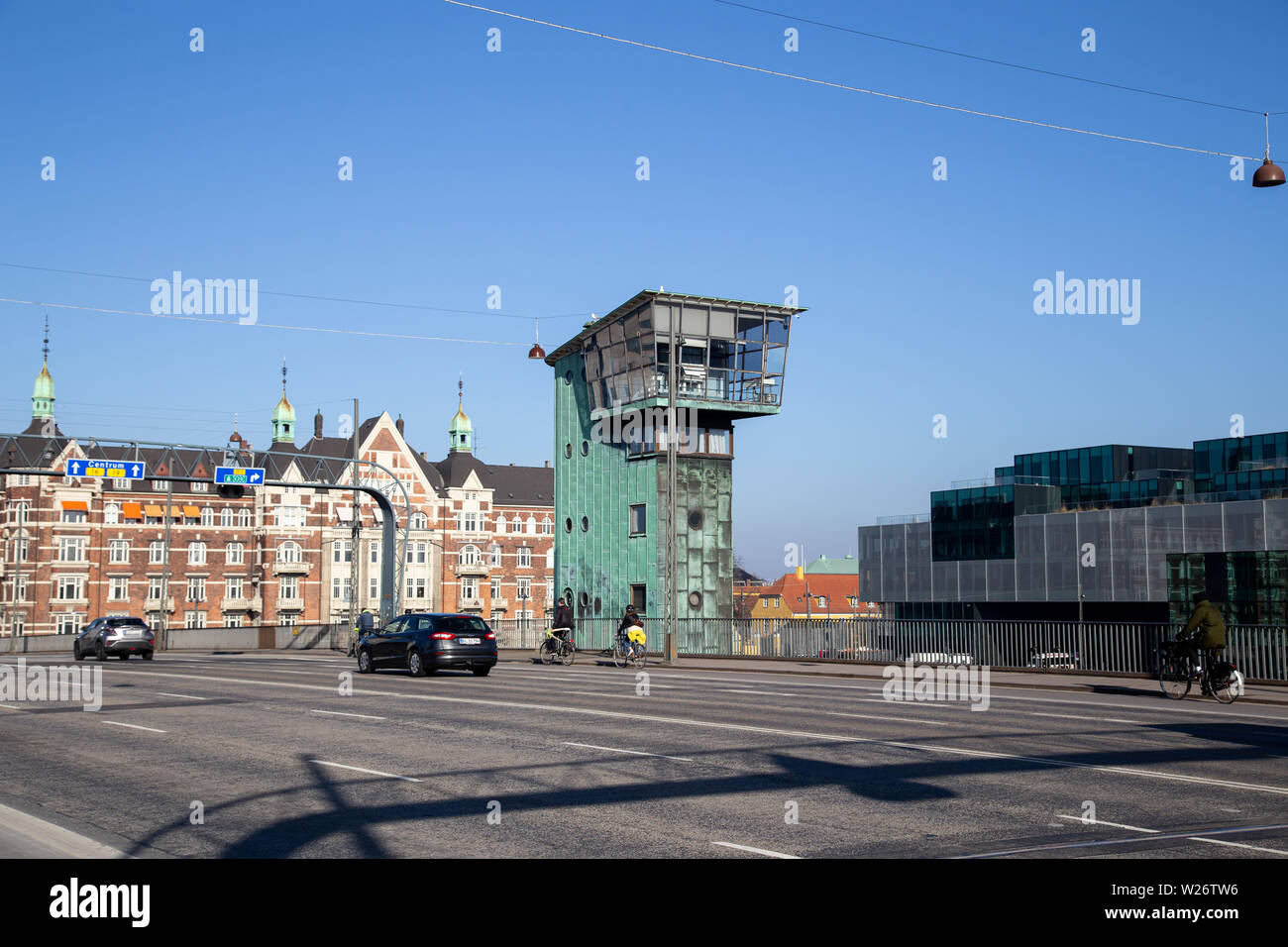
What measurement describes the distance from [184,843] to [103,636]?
35.4m

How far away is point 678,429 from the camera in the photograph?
166 ft

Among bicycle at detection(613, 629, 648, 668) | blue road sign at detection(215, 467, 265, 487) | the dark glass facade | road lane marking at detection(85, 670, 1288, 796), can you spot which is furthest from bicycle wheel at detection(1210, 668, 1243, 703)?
the dark glass facade

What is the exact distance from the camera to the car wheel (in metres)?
28.1

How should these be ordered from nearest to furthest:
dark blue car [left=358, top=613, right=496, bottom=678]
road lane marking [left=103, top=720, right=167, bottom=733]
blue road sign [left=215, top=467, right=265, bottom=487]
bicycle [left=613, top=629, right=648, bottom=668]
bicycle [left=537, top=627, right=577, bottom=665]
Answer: road lane marking [left=103, top=720, right=167, bottom=733] → dark blue car [left=358, top=613, right=496, bottom=678] → bicycle [left=613, top=629, right=648, bottom=668] → bicycle [left=537, top=627, right=577, bottom=665] → blue road sign [left=215, top=467, right=265, bottom=487]

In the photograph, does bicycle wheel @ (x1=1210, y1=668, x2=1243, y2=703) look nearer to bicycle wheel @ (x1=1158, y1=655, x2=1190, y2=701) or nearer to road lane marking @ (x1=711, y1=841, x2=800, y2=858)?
bicycle wheel @ (x1=1158, y1=655, x2=1190, y2=701)

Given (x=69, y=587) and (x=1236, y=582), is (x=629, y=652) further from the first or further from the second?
(x=69, y=587)

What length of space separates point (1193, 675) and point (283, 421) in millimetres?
96440

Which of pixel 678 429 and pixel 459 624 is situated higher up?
pixel 678 429

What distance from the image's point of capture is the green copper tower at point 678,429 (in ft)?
161

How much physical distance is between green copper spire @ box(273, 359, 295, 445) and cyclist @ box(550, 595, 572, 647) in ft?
250

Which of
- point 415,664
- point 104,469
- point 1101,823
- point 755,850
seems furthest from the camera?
point 104,469

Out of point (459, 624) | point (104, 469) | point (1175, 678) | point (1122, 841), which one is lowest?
point (1175, 678)

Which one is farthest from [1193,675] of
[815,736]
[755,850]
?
[755,850]

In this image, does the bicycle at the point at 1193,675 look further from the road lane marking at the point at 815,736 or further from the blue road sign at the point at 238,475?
the blue road sign at the point at 238,475
